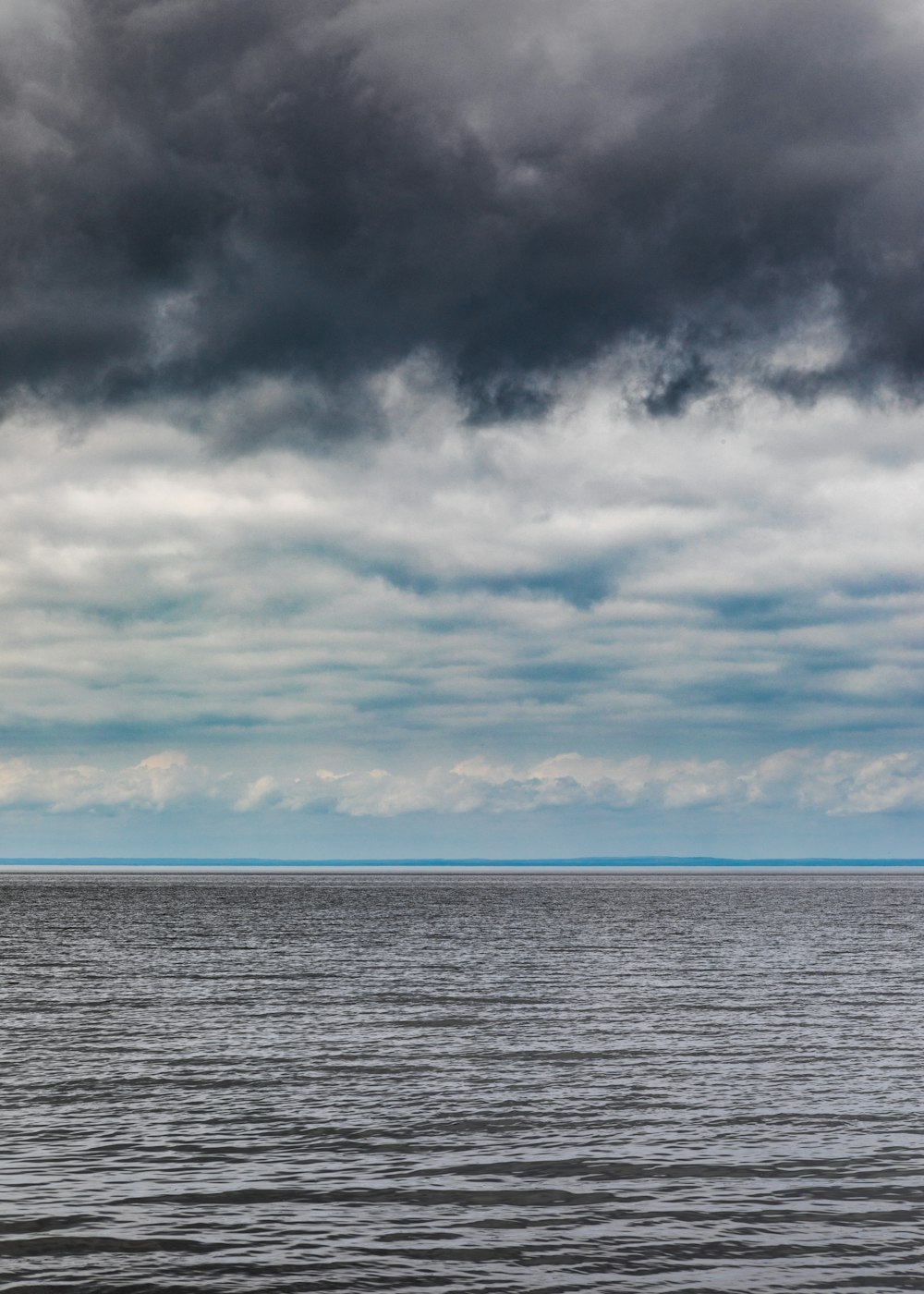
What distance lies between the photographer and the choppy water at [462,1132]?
1838 cm

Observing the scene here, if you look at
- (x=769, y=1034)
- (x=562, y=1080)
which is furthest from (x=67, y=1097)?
(x=769, y=1034)

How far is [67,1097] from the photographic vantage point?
97.2 feet

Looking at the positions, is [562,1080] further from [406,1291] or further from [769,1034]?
[406,1291]

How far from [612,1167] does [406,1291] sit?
7267 millimetres

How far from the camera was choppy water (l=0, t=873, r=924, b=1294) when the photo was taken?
18375 mm

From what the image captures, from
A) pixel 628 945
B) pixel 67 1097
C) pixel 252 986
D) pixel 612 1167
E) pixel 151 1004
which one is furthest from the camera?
pixel 628 945

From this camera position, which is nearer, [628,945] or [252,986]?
[252,986]

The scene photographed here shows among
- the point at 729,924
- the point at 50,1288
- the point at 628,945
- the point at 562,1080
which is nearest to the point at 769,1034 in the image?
the point at 562,1080

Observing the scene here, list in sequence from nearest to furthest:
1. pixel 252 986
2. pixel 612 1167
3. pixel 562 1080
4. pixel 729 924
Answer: pixel 612 1167 < pixel 562 1080 < pixel 252 986 < pixel 729 924

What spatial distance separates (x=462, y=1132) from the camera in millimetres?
25953

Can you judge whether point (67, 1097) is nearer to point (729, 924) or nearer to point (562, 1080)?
point (562, 1080)

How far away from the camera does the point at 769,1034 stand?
3947 cm

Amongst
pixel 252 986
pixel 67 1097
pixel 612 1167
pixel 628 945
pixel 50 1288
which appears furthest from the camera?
pixel 628 945

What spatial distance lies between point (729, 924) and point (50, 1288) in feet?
334
